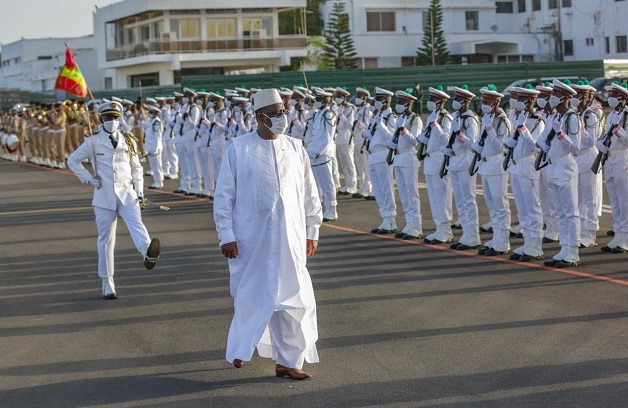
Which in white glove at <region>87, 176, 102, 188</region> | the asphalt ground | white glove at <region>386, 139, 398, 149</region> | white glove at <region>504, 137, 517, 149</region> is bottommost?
the asphalt ground

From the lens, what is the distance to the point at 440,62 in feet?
A: 229

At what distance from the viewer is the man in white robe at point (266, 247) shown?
8.73 meters

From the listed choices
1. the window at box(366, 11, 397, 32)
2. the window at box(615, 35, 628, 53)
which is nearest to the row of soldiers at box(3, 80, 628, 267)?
the window at box(615, 35, 628, 53)

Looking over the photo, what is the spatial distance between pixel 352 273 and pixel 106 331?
3.88 m

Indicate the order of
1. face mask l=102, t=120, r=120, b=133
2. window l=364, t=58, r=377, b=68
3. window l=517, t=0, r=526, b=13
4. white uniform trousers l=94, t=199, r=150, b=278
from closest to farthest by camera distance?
white uniform trousers l=94, t=199, r=150, b=278 → face mask l=102, t=120, r=120, b=133 → window l=364, t=58, r=377, b=68 → window l=517, t=0, r=526, b=13

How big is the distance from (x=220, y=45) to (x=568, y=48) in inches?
847

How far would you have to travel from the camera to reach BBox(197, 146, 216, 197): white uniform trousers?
25219mm

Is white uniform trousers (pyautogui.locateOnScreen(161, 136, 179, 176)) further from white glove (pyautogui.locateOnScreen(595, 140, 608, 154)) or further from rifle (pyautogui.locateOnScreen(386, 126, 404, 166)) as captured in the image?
white glove (pyautogui.locateOnScreen(595, 140, 608, 154))

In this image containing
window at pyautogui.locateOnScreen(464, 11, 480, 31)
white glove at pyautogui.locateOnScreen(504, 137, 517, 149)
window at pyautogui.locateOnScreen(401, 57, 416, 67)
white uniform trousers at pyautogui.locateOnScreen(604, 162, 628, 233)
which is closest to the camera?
white glove at pyautogui.locateOnScreen(504, 137, 517, 149)

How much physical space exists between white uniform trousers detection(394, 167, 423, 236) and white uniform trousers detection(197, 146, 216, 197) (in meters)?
8.60

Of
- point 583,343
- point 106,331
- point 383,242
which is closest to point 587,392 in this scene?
point 583,343

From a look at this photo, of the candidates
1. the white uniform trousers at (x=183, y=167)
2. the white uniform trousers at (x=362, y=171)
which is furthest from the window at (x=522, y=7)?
the white uniform trousers at (x=362, y=171)

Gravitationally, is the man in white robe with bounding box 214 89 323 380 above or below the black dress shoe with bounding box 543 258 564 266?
above

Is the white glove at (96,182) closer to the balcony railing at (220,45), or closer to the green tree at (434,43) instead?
the green tree at (434,43)
